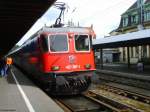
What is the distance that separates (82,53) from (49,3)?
2.54 metres

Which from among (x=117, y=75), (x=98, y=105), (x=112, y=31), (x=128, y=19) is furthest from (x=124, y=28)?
(x=98, y=105)

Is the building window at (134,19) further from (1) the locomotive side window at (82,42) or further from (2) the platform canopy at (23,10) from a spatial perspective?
(1) the locomotive side window at (82,42)

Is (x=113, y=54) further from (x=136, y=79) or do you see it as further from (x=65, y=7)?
(x=65, y=7)

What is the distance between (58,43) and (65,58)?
29.3 inches

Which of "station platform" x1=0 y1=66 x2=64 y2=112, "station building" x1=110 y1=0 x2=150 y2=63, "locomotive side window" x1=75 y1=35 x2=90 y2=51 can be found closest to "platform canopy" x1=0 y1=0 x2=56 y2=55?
"locomotive side window" x1=75 y1=35 x2=90 y2=51

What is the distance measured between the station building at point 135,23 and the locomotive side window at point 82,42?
37609 mm

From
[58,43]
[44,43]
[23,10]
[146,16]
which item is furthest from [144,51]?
[44,43]

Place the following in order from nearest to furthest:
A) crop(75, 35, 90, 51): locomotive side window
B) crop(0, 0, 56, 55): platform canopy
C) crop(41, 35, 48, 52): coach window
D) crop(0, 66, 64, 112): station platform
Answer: crop(0, 66, 64, 112): station platform → crop(41, 35, 48, 52): coach window → crop(0, 0, 56, 55): platform canopy → crop(75, 35, 90, 51): locomotive side window

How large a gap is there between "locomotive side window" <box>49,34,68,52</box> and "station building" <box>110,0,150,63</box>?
125 ft

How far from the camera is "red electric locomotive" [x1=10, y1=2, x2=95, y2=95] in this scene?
15680mm

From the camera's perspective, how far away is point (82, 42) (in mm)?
16625

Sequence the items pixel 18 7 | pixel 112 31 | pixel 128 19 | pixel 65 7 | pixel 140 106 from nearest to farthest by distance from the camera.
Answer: pixel 140 106
pixel 18 7
pixel 65 7
pixel 128 19
pixel 112 31

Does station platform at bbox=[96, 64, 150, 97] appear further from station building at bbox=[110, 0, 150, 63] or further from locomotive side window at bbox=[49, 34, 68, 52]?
station building at bbox=[110, 0, 150, 63]

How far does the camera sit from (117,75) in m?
28.3
